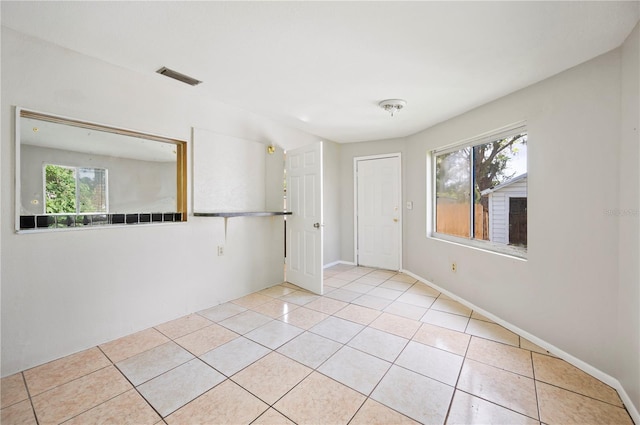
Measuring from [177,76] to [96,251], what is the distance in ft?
5.46

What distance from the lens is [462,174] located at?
11.2 ft

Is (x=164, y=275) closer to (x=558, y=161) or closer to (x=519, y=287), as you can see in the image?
(x=519, y=287)

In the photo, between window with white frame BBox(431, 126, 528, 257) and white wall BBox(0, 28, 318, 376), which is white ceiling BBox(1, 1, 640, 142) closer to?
white wall BBox(0, 28, 318, 376)

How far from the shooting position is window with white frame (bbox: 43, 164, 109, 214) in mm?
2035

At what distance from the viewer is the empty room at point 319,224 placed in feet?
5.27

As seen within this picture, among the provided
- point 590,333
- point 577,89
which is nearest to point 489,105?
point 577,89

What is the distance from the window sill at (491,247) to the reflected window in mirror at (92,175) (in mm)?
3266

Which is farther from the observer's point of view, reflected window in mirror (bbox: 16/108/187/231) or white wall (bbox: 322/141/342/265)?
white wall (bbox: 322/141/342/265)

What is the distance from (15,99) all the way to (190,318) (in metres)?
2.22

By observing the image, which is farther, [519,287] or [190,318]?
[190,318]

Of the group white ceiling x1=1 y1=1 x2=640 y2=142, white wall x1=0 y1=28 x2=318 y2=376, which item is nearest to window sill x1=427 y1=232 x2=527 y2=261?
white ceiling x1=1 y1=1 x2=640 y2=142

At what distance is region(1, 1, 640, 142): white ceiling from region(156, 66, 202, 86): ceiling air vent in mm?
83

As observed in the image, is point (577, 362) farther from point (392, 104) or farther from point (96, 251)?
point (96, 251)

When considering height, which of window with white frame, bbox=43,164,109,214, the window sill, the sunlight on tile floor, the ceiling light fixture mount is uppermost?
the ceiling light fixture mount
